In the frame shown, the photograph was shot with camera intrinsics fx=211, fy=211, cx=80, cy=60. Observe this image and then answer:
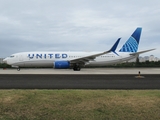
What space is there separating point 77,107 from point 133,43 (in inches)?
1359

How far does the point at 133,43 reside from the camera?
39031mm

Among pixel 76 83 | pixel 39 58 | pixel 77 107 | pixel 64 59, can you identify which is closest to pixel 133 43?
pixel 64 59

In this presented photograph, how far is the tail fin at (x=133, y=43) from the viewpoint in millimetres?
38938

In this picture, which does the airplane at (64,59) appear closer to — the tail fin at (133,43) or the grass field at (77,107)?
the tail fin at (133,43)

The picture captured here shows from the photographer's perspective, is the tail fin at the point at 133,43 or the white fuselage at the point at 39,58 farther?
the tail fin at the point at 133,43

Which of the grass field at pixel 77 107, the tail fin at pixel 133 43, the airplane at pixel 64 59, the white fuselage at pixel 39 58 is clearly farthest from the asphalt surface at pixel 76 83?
the tail fin at pixel 133 43

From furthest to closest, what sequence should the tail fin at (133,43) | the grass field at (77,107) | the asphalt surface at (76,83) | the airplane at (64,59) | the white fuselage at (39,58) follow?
the tail fin at (133,43) < the white fuselage at (39,58) < the airplane at (64,59) < the asphalt surface at (76,83) < the grass field at (77,107)

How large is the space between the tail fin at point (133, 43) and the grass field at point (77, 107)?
32059 mm

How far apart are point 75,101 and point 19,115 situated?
1.90 meters

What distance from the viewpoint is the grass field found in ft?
18.7

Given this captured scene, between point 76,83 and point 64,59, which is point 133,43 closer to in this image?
point 64,59

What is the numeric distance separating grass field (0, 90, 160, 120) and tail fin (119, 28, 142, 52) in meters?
32.1

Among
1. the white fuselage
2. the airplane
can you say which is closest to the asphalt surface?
the airplane

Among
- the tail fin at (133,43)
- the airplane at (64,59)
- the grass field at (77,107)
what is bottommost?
the grass field at (77,107)
